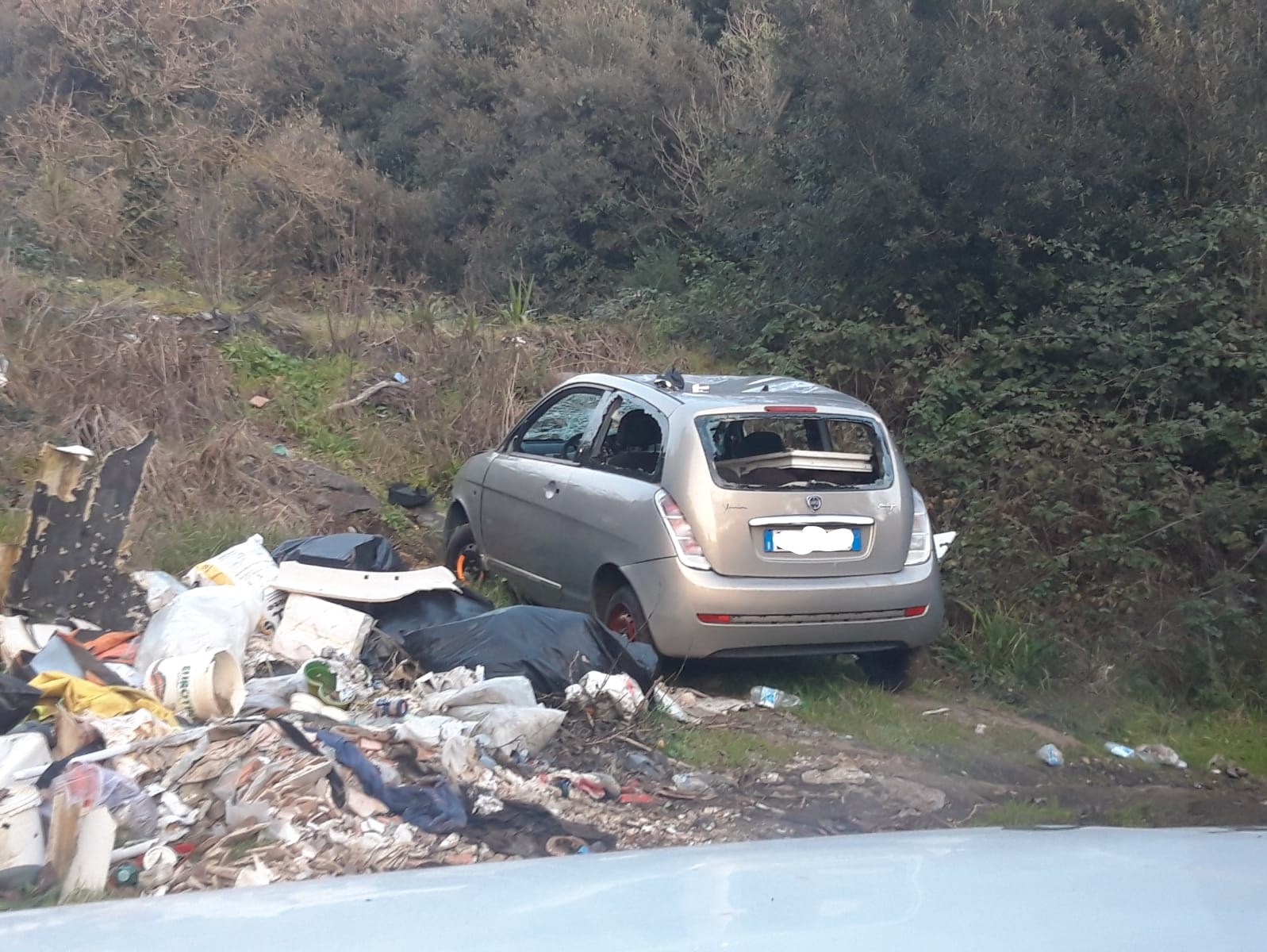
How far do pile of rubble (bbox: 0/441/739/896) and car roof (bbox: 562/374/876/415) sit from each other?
4.45ft

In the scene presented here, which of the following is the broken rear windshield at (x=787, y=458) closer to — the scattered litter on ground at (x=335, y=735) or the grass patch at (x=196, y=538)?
the scattered litter on ground at (x=335, y=735)

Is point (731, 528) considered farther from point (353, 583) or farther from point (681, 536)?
point (353, 583)

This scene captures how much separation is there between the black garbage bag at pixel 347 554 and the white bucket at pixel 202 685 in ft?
5.93

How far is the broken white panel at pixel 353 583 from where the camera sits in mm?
6730

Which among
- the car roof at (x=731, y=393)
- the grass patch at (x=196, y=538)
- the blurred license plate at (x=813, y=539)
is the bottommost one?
the grass patch at (x=196, y=538)

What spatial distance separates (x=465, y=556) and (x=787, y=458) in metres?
2.60

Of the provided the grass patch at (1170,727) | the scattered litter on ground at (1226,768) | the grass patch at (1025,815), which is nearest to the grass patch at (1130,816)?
the grass patch at (1025,815)

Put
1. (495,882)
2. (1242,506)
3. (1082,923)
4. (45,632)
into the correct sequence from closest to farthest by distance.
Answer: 1. (1082,923)
2. (495,882)
3. (45,632)
4. (1242,506)

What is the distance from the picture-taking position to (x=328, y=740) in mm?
4730

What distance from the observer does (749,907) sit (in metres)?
2.40

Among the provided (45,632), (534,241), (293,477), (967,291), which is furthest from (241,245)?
(45,632)

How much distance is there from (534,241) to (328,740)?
547 inches

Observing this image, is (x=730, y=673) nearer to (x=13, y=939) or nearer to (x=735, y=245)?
(x=13, y=939)

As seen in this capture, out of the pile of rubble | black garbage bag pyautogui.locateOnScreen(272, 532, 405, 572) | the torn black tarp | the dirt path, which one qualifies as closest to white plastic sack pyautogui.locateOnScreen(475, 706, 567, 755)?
the pile of rubble
